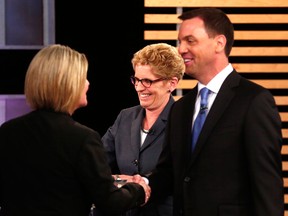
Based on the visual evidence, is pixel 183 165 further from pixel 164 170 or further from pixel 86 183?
pixel 86 183

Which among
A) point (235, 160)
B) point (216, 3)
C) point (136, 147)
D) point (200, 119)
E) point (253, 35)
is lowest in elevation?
point (136, 147)

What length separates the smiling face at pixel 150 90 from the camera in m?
3.63

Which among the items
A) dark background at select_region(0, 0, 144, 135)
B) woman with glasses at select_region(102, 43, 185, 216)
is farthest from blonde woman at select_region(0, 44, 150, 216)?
dark background at select_region(0, 0, 144, 135)

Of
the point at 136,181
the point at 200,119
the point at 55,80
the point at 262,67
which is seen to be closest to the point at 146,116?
the point at 136,181

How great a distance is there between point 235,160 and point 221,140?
0.10 metres

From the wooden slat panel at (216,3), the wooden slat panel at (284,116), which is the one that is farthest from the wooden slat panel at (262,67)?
the wooden slat panel at (216,3)

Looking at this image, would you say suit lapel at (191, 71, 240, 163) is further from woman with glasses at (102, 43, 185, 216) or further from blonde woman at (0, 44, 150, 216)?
woman with glasses at (102, 43, 185, 216)

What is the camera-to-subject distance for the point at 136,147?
354 cm

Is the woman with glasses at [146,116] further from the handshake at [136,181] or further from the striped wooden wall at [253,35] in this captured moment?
the striped wooden wall at [253,35]

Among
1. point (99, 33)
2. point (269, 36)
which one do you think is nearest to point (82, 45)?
point (99, 33)

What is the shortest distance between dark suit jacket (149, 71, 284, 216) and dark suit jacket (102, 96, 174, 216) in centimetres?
37

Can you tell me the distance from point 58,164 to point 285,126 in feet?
12.1

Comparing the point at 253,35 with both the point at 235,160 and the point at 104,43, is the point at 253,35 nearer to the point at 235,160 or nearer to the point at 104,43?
the point at 104,43

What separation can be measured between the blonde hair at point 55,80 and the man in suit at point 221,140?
2.01 ft
